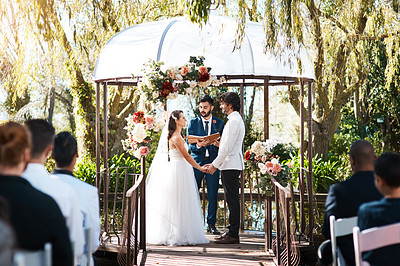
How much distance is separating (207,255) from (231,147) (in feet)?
4.27

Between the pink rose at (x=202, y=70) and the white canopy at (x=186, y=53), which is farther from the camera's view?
the white canopy at (x=186, y=53)

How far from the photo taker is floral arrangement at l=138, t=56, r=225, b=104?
717 cm

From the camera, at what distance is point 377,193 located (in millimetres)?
3584

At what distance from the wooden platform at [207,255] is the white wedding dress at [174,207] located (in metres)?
0.17

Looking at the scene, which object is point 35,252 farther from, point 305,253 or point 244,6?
point 305,253

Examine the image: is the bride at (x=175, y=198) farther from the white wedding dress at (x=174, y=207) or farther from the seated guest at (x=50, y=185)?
the seated guest at (x=50, y=185)

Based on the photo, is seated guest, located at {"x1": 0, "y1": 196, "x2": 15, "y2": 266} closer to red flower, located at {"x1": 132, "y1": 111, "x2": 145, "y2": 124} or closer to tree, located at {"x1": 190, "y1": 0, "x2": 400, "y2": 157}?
red flower, located at {"x1": 132, "y1": 111, "x2": 145, "y2": 124}

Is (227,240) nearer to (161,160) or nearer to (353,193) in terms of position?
(161,160)

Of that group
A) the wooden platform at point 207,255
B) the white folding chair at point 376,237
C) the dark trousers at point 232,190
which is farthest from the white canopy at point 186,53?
the white folding chair at point 376,237

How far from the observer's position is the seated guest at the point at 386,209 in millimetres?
3031

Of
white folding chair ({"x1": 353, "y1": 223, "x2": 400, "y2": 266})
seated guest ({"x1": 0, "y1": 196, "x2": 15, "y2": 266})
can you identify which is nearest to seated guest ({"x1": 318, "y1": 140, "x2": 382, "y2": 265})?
white folding chair ({"x1": 353, "y1": 223, "x2": 400, "y2": 266})

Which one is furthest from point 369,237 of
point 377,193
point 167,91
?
point 167,91

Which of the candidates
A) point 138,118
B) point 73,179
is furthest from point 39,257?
point 138,118

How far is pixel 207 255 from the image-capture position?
21.0ft
